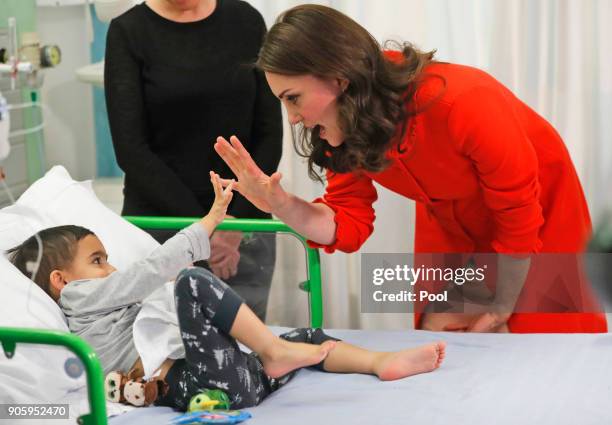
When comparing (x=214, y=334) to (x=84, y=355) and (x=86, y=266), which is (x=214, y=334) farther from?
(x=86, y=266)

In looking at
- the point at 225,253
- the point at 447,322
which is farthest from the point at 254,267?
the point at 447,322

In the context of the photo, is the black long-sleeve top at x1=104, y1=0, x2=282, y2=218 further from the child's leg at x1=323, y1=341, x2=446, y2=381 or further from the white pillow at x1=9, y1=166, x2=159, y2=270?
the child's leg at x1=323, y1=341, x2=446, y2=381

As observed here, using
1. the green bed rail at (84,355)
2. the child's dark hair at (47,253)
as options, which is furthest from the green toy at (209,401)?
the child's dark hair at (47,253)

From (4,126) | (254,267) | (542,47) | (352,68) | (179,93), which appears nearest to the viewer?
(4,126)

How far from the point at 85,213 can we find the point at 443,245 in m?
0.92

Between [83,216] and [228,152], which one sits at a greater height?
[228,152]

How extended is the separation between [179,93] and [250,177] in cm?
54

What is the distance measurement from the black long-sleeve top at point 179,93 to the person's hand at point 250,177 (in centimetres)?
48

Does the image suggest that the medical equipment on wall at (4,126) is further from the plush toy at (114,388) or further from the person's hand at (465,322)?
the person's hand at (465,322)

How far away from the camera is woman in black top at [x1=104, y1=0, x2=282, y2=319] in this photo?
2238mm

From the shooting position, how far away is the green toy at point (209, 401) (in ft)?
5.62

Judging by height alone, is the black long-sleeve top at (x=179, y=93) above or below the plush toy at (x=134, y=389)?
above

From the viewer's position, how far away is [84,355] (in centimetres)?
145

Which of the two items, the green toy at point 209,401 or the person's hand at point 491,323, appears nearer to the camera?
the green toy at point 209,401
